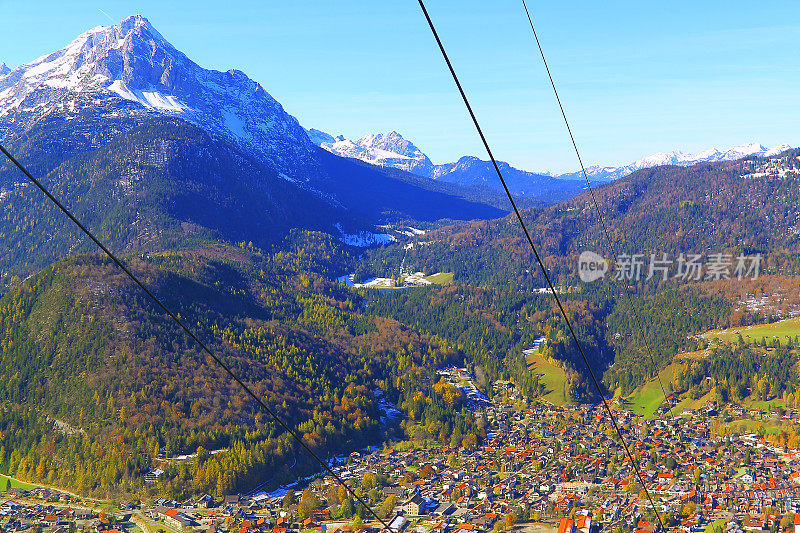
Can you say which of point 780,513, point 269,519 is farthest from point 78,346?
point 780,513

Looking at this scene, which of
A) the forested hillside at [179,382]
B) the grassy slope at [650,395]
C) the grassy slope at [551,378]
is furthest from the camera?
the grassy slope at [551,378]

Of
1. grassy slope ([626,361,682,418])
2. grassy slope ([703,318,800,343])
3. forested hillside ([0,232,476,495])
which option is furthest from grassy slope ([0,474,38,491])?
grassy slope ([703,318,800,343])

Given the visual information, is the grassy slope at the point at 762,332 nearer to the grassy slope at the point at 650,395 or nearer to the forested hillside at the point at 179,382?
the grassy slope at the point at 650,395

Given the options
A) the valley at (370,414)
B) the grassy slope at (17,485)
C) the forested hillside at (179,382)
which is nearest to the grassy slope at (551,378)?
the valley at (370,414)

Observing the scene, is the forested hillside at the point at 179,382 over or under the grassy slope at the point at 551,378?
over

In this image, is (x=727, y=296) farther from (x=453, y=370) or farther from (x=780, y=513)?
(x=780, y=513)

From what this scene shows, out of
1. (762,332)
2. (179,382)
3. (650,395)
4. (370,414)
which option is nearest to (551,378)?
(650,395)

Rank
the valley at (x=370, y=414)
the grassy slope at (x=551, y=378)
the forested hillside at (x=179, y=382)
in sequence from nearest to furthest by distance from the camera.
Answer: the valley at (x=370, y=414) < the forested hillside at (x=179, y=382) < the grassy slope at (x=551, y=378)

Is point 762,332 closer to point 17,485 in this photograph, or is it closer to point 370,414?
point 370,414

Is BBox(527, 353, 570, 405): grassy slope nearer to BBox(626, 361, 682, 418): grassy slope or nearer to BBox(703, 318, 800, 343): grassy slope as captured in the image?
BBox(626, 361, 682, 418): grassy slope
